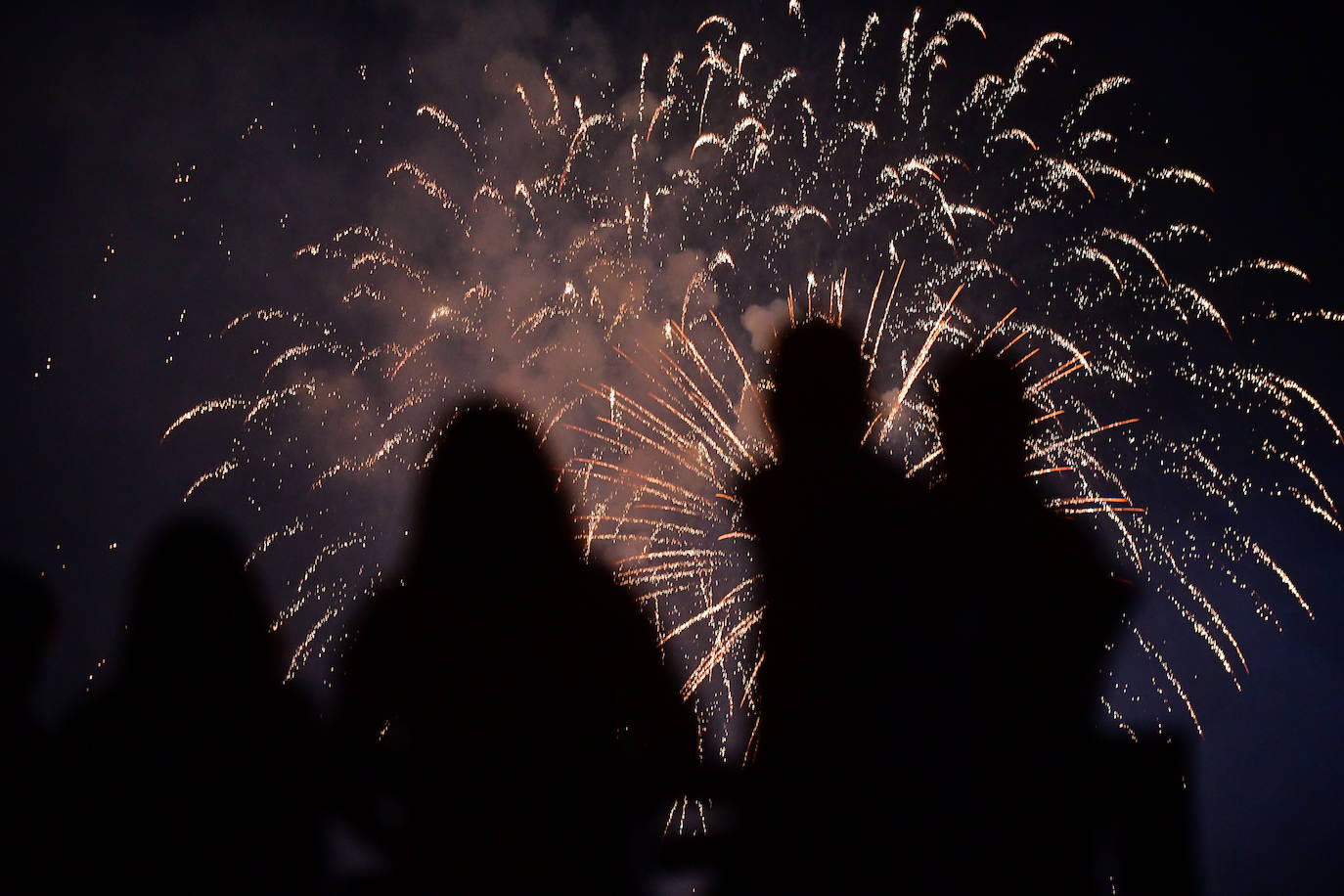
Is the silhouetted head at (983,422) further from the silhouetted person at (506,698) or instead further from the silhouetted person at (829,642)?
the silhouetted person at (506,698)

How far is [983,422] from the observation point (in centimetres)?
414

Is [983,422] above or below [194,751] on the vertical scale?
above

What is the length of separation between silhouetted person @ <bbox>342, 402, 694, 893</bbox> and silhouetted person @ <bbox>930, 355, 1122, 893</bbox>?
121 cm

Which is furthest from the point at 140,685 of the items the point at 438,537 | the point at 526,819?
the point at 526,819

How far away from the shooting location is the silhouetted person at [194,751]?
6.56 feet

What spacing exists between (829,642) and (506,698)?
1.37 meters

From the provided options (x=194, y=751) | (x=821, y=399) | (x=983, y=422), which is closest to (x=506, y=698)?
(x=194, y=751)

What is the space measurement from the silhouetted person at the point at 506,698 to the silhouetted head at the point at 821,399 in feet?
4.25

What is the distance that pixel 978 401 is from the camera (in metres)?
4.24

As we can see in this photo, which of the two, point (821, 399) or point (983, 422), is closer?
point (821, 399)

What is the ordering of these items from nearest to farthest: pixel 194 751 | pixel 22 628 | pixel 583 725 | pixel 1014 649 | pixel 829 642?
pixel 194 751
pixel 583 725
pixel 22 628
pixel 829 642
pixel 1014 649

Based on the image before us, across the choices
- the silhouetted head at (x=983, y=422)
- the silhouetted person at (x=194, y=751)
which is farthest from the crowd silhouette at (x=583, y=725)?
the silhouetted head at (x=983, y=422)

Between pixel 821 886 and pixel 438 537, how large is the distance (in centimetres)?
181

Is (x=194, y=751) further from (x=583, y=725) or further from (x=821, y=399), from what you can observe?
(x=821, y=399)
